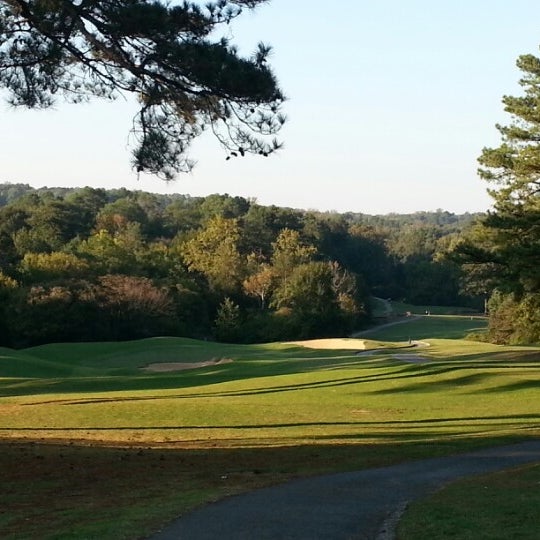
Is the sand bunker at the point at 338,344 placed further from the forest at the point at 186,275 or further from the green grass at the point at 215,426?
the green grass at the point at 215,426

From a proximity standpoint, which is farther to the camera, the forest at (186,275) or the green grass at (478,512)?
the forest at (186,275)

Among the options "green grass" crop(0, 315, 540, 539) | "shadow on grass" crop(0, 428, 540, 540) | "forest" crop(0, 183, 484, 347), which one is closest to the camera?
"shadow on grass" crop(0, 428, 540, 540)

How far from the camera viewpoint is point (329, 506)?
11844mm

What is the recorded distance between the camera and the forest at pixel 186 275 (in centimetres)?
6656

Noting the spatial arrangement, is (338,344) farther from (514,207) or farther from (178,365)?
(514,207)

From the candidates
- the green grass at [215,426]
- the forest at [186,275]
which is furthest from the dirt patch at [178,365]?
the forest at [186,275]

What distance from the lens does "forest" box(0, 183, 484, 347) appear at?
66562 millimetres

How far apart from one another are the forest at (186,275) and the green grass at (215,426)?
664 centimetres

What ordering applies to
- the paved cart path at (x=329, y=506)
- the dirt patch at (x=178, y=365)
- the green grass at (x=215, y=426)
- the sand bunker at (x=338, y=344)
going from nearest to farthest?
the paved cart path at (x=329, y=506) → the green grass at (x=215, y=426) → the dirt patch at (x=178, y=365) → the sand bunker at (x=338, y=344)

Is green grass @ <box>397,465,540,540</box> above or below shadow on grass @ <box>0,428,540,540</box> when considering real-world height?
above

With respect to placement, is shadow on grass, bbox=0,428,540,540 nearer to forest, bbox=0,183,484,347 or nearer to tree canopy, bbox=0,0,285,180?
tree canopy, bbox=0,0,285,180

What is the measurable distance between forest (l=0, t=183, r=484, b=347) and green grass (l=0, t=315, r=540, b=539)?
6635mm

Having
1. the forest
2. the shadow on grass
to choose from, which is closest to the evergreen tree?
the forest

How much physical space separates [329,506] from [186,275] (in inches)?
3068
